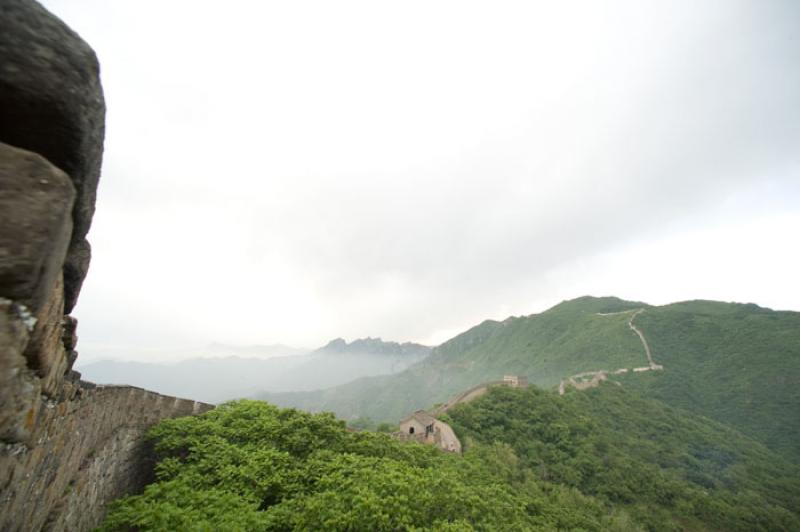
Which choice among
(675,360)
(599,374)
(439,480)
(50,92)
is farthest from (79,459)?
(675,360)

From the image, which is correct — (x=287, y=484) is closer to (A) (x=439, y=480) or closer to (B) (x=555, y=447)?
(A) (x=439, y=480)

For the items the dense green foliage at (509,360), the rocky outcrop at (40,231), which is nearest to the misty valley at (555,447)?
the dense green foliage at (509,360)

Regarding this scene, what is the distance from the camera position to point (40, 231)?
1.89 meters

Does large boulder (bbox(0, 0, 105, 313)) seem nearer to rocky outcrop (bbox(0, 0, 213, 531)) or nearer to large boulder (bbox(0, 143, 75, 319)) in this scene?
rocky outcrop (bbox(0, 0, 213, 531))

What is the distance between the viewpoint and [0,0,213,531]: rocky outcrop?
1.84 m

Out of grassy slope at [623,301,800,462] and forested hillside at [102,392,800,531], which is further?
grassy slope at [623,301,800,462]

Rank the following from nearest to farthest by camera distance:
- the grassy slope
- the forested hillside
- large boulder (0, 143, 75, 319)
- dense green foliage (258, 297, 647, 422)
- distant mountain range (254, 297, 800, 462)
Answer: large boulder (0, 143, 75, 319) < the forested hillside < the grassy slope < distant mountain range (254, 297, 800, 462) < dense green foliage (258, 297, 647, 422)

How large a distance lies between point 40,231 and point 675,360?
9179cm

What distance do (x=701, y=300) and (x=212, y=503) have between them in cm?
13365

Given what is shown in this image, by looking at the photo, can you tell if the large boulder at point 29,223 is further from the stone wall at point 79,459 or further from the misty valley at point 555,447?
the misty valley at point 555,447

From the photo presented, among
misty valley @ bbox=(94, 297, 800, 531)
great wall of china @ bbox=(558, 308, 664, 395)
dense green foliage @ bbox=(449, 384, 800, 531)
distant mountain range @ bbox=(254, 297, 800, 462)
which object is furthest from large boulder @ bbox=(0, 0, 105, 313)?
distant mountain range @ bbox=(254, 297, 800, 462)

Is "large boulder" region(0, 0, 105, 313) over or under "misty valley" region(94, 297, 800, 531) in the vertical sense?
over

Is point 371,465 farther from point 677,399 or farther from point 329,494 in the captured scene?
point 677,399

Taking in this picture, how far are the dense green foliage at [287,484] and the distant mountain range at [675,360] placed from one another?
6379 cm
